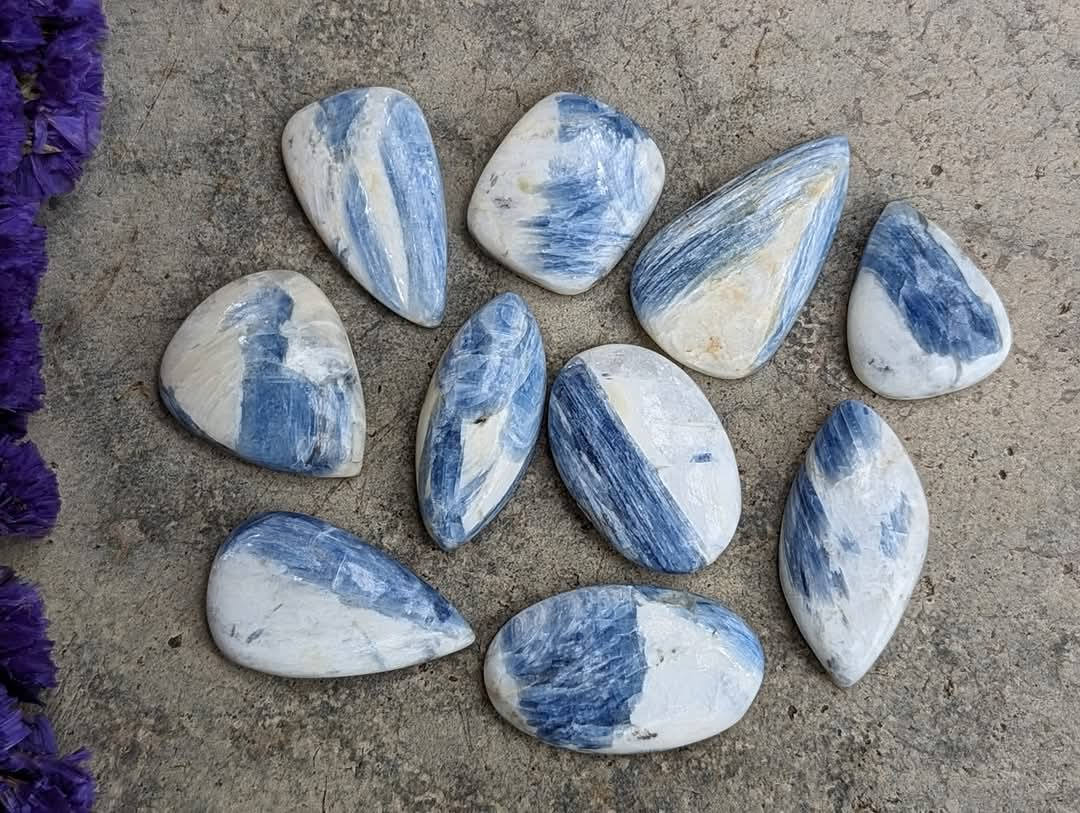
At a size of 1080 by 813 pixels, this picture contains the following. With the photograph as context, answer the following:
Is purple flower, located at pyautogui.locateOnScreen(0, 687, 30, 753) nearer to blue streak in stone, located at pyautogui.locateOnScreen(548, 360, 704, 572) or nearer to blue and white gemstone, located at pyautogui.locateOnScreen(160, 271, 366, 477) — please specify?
blue and white gemstone, located at pyautogui.locateOnScreen(160, 271, 366, 477)

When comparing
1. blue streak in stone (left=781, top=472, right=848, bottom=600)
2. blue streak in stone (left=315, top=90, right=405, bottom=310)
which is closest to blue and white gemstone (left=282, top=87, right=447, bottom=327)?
blue streak in stone (left=315, top=90, right=405, bottom=310)

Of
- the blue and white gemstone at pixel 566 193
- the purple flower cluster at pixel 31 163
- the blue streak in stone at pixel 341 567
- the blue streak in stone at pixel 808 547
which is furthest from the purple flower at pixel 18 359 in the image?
the blue streak in stone at pixel 808 547

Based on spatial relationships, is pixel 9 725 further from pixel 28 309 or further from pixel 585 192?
pixel 585 192

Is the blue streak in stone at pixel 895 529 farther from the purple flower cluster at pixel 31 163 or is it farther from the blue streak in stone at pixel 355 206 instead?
the purple flower cluster at pixel 31 163

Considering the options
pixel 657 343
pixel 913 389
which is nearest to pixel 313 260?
pixel 657 343

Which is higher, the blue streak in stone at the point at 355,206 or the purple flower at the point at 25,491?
the blue streak in stone at the point at 355,206

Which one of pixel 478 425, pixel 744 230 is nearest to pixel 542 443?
pixel 478 425

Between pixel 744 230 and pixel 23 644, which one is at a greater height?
pixel 744 230

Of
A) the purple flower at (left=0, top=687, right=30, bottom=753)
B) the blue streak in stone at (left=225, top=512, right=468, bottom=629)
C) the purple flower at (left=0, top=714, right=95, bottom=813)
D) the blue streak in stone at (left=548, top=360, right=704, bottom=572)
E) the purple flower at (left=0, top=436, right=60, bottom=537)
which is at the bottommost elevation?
the purple flower at (left=0, top=714, right=95, bottom=813)
